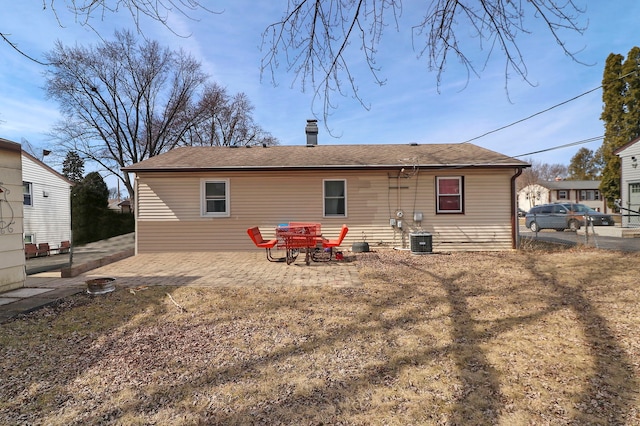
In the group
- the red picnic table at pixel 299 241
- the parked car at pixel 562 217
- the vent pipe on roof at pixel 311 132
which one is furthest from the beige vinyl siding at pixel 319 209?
the parked car at pixel 562 217

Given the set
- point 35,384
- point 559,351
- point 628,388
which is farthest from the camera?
point 559,351

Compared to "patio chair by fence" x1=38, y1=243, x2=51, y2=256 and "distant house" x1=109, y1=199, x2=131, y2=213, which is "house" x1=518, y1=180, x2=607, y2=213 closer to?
"distant house" x1=109, y1=199, x2=131, y2=213

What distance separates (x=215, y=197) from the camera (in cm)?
1094

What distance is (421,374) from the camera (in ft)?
9.49

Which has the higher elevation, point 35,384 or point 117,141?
point 117,141

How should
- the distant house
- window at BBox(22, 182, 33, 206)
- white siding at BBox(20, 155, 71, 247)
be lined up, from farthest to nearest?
1. the distant house
2. white siding at BBox(20, 155, 71, 247)
3. window at BBox(22, 182, 33, 206)

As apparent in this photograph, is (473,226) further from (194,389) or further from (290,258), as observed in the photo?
(194,389)

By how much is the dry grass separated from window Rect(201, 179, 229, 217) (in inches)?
215

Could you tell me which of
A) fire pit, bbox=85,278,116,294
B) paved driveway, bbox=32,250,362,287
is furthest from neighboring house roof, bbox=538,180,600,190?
fire pit, bbox=85,278,116,294

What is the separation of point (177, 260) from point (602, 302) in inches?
387

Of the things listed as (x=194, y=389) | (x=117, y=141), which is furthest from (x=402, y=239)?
(x=117, y=141)

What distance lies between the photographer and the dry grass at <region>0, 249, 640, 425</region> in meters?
2.41

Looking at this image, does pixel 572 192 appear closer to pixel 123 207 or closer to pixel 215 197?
pixel 215 197

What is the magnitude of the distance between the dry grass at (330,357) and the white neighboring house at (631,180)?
53.9ft
